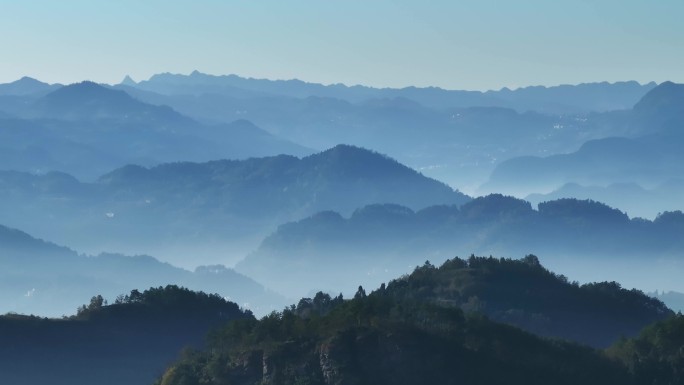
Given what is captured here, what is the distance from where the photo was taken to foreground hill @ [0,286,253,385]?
83.2m

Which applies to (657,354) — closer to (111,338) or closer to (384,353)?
(384,353)

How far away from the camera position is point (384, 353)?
2552 inches

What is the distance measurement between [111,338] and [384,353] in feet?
84.3

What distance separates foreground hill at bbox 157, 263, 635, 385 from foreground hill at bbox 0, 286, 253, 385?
13926 mm

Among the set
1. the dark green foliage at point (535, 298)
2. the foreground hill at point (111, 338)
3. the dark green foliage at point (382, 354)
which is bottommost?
the dark green foliage at point (382, 354)

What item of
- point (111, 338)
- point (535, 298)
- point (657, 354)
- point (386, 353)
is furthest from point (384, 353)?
point (535, 298)

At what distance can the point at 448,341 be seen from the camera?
67.1 meters

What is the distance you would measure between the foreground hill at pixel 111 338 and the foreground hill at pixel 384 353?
13.9m

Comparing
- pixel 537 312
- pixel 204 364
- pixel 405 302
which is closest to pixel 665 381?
pixel 405 302

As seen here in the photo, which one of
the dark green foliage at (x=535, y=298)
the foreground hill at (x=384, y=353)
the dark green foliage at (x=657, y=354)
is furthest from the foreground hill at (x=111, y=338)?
the dark green foliage at (x=657, y=354)

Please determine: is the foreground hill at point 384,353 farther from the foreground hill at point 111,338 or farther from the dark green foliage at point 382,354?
the foreground hill at point 111,338

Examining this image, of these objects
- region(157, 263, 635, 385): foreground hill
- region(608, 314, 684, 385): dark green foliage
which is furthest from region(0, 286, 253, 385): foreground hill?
region(608, 314, 684, 385): dark green foliage

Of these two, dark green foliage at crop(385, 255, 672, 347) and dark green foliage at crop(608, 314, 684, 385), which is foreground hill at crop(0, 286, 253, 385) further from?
dark green foliage at crop(608, 314, 684, 385)

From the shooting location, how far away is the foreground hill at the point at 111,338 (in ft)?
273
